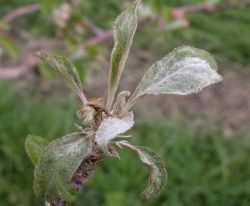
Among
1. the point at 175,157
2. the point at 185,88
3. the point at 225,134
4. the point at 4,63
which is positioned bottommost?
the point at 225,134

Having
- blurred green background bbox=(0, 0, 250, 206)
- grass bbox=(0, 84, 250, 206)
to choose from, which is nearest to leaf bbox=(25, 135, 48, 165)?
blurred green background bbox=(0, 0, 250, 206)

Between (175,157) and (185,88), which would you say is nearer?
(185,88)

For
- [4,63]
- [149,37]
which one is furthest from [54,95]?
[149,37]

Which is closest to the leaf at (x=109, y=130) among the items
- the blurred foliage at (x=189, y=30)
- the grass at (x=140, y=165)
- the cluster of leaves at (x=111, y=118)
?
the cluster of leaves at (x=111, y=118)

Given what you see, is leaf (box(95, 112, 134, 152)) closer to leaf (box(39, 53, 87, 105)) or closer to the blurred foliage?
leaf (box(39, 53, 87, 105))

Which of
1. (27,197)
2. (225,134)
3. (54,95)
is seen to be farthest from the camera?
(54,95)

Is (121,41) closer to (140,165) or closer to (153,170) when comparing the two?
(153,170)

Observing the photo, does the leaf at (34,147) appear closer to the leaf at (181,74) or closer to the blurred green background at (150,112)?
the leaf at (181,74)

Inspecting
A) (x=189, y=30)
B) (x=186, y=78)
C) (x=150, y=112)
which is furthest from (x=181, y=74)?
(x=189, y=30)

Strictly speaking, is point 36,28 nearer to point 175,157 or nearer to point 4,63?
point 4,63
